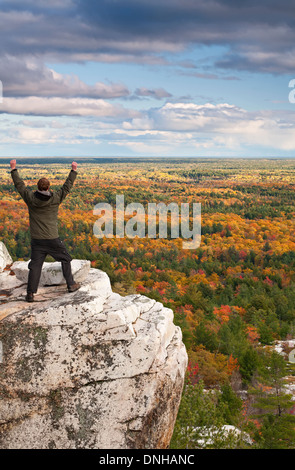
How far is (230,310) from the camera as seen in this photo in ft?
220

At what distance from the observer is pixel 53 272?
13.3 meters

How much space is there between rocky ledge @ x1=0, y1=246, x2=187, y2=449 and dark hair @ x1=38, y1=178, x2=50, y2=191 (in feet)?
11.0

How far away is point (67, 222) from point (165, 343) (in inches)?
4724

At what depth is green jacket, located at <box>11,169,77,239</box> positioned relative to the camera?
469 inches

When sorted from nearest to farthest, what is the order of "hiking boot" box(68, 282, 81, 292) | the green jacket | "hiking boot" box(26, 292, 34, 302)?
1. the green jacket
2. "hiking boot" box(26, 292, 34, 302)
3. "hiking boot" box(68, 282, 81, 292)

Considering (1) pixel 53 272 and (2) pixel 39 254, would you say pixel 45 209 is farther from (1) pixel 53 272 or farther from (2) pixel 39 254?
Answer: (1) pixel 53 272

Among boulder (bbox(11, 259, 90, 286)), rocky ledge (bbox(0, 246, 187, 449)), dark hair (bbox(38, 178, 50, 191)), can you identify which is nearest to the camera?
rocky ledge (bbox(0, 246, 187, 449))

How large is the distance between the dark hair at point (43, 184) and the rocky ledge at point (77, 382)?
3365 mm

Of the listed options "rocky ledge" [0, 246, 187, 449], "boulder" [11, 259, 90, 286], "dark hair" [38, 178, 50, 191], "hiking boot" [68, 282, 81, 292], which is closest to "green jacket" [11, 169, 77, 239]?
"dark hair" [38, 178, 50, 191]

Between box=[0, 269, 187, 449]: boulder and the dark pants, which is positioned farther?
the dark pants

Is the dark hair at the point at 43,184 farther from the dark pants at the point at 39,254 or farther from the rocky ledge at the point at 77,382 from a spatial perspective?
the rocky ledge at the point at 77,382

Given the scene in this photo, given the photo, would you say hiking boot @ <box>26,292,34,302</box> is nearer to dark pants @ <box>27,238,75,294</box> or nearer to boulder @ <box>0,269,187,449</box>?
dark pants @ <box>27,238,75,294</box>
